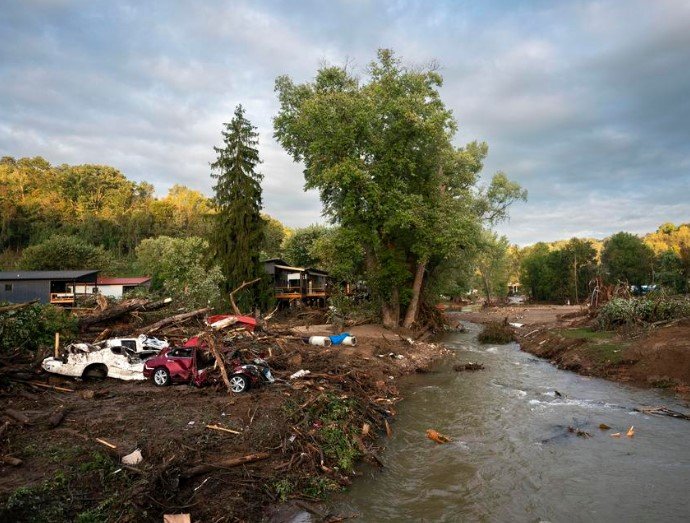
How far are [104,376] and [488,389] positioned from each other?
16.4 m

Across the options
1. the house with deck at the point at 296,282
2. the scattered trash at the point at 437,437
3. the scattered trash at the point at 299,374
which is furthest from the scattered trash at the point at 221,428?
the house with deck at the point at 296,282

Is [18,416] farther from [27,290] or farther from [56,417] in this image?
[27,290]

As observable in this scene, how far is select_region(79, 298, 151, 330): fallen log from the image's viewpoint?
2025 cm

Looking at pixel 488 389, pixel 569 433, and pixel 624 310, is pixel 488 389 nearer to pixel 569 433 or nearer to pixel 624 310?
pixel 569 433

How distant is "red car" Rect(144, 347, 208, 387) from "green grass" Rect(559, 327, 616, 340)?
23.6 m

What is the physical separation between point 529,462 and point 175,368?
11.7 metres

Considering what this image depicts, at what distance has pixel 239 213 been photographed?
37.9 meters

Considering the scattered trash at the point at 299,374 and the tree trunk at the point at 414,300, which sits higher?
the tree trunk at the point at 414,300

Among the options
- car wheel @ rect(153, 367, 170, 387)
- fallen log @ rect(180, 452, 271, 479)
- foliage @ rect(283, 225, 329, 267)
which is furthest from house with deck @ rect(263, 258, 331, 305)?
fallen log @ rect(180, 452, 271, 479)

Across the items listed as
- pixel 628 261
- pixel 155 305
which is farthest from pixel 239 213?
pixel 628 261

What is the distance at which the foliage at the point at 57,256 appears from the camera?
2157 inches

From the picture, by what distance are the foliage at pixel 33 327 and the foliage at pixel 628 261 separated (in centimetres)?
7078

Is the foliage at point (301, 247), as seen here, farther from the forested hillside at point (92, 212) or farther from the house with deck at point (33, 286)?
the house with deck at point (33, 286)

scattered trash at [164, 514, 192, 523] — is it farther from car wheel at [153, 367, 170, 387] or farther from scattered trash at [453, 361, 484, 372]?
scattered trash at [453, 361, 484, 372]
